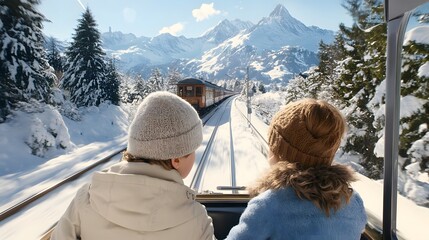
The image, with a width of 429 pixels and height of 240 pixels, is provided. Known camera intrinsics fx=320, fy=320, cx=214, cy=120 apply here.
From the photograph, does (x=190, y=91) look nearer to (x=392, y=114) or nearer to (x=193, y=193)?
(x=392, y=114)

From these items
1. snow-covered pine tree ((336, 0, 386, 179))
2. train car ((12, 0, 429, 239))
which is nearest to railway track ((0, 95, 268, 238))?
train car ((12, 0, 429, 239))

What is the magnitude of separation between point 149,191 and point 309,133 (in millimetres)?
793

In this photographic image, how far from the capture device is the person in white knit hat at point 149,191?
1.50 meters

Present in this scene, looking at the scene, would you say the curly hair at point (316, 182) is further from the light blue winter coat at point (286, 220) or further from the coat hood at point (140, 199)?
the coat hood at point (140, 199)

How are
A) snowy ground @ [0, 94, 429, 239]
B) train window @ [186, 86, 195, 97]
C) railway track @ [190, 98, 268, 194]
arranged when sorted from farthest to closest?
train window @ [186, 86, 195, 97] → railway track @ [190, 98, 268, 194] → snowy ground @ [0, 94, 429, 239]

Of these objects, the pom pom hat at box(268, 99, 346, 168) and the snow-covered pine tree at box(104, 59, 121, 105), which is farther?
the snow-covered pine tree at box(104, 59, 121, 105)

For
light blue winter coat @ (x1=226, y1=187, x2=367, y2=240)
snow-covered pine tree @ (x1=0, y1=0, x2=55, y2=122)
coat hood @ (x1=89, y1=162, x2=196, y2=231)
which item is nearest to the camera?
light blue winter coat @ (x1=226, y1=187, x2=367, y2=240)

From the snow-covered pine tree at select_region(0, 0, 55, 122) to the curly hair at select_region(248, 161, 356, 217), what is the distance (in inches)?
588

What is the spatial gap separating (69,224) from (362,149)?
1155cm

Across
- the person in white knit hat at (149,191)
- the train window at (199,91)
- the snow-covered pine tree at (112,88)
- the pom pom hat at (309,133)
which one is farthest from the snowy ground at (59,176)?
the snow-covered pine tree at (112,88)

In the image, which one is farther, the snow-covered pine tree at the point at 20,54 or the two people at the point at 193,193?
the snow-covered pine tree at the point at 20,54

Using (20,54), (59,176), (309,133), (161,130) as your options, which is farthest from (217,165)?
(20,54)

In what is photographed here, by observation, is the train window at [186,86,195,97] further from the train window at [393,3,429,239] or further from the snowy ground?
the train window at [393,3,429,239]

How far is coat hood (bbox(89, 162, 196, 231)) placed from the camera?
1487 mm
